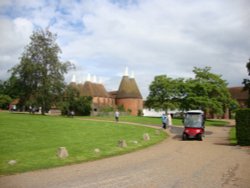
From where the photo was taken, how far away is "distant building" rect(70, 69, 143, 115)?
75000 millimetres

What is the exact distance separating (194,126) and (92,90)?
171 ft

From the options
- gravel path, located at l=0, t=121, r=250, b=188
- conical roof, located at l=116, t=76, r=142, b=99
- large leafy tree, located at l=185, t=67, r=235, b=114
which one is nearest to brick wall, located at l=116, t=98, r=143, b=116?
conical roof, located at l=116, t=76, r=142, b=99

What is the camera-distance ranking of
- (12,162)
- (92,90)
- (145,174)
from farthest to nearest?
(92,90) → (12,162) → (145,174)

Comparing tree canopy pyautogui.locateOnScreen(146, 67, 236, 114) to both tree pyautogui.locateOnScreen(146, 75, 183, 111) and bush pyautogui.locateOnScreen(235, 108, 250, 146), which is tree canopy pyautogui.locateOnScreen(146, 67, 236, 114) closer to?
tree pyautogui.locateOnScreen(146, 75, 183, 111)

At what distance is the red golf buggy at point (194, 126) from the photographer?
2434cm

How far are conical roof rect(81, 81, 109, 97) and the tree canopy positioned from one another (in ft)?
47.9

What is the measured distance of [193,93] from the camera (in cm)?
5797

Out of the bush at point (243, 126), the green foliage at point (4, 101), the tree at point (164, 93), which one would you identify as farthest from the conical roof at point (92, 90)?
the bush at point (243, 126)

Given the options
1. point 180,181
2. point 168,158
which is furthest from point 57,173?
point 168,158

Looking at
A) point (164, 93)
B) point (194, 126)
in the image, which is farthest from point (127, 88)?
point (194, 126)

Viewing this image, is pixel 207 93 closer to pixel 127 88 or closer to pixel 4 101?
pixel 127 88

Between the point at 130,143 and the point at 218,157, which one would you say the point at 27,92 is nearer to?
the point at 130,143

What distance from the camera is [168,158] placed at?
47.2 ft

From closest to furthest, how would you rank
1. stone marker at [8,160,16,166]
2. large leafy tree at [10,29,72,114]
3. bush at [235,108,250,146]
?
stone marker at [8,160,16,166]
bush at [235,108,250,146]
large leafy tree at [10,29,72,114]
